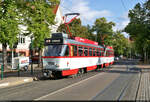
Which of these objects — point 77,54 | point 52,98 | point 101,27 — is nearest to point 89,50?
point 77,54

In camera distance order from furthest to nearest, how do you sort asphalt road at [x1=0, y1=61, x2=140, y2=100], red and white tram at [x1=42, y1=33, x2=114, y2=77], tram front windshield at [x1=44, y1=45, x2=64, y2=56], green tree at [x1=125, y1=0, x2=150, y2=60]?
green tree at [x1=125, y1=0, x2=150, y2=60] < tram front windshield at [x1=44, y1=45, x2=64, y2=56] < red and white tram at [x1=42, y1=33, x2=114, y2=77] < asphalt road at [x1=0, y1=61, x2=140, y2=100]

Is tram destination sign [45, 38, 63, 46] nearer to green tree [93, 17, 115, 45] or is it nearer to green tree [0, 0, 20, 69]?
green tree [0, 0, 20, 69]

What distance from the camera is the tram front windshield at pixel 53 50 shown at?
47.7 feet

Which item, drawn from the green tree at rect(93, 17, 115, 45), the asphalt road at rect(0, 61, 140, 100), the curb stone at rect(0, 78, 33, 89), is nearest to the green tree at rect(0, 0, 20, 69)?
the curb stone at rect(0, 78, 33, 89)

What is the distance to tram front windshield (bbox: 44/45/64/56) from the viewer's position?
14547 mm

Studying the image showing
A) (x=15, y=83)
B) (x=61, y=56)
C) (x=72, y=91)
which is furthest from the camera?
(x=61, y=56)

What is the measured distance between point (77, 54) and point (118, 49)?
65.0 m

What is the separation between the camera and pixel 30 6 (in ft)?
80.9

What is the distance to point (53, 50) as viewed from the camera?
1480 centimetres

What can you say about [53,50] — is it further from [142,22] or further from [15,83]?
[142,22]

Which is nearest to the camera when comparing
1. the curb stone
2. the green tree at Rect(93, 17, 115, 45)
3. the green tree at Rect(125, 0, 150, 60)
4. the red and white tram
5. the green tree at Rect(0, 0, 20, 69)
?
the curb stone

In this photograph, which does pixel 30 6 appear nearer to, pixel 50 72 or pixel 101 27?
pixel 50 72

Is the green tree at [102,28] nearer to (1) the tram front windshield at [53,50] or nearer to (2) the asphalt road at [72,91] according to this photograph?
(1) the tram front windshield at [53,50]

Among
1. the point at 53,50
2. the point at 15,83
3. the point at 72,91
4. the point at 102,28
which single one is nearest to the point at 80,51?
the point at 53,50
